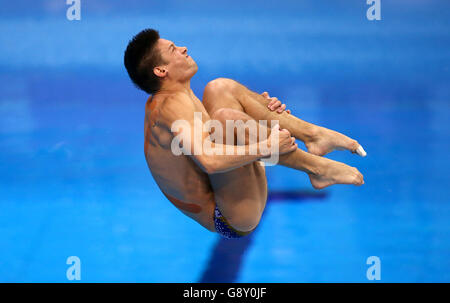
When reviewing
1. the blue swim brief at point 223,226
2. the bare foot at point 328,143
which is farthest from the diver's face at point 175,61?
the bare foot at point 328,143

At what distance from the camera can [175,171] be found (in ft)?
7.03

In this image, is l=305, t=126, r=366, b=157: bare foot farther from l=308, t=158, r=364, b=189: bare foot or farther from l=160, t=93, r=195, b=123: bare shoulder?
l=160, t=93, r=195, b=123: bare shoulder

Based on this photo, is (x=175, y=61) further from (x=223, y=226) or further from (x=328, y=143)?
(x=328, y=143)

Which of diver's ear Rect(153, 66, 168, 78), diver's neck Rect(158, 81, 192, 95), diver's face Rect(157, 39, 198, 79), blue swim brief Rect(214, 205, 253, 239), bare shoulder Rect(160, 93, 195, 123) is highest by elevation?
diver's face Rect(157, 39, 198, 79)

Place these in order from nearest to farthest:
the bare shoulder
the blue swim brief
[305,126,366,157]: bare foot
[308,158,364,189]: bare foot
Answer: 1. the bare shoulder
2. the blue swim brief
3. [308,158,364,189]: bare foot
4. [305,126,366,157]: bare foot

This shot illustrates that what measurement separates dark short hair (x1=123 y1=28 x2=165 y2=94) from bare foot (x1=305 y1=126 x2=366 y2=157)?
2.84 ft

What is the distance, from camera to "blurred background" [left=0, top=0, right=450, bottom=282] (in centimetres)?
255

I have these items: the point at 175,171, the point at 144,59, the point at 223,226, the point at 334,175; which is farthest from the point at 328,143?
the point at 144,59

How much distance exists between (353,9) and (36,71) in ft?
8.80

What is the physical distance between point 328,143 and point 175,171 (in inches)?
33.6

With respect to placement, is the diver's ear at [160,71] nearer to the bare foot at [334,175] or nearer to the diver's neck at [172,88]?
the diver's neck at [172,88]

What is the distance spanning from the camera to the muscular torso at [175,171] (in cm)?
209

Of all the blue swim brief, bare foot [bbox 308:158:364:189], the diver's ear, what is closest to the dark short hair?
the diver's ear

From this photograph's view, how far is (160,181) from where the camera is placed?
2217 mm
